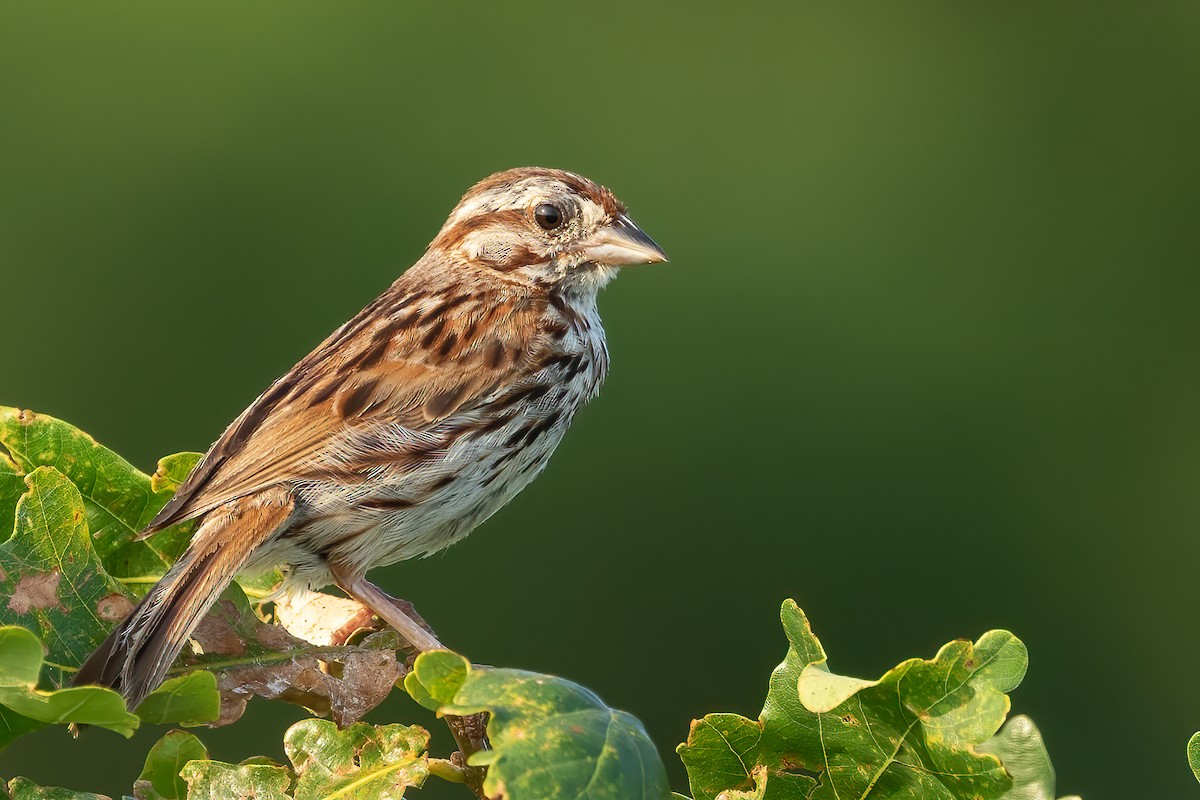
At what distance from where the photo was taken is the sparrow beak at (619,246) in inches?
130

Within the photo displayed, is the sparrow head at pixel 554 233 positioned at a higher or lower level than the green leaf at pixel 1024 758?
higher

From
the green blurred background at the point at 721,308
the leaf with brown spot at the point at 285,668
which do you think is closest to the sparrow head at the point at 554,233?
the leaf with brown spot at the point at 285,668

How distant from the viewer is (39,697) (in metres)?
1.60

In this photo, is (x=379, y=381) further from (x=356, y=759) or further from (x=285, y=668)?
(x=356, y=759)

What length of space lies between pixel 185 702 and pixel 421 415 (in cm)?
113

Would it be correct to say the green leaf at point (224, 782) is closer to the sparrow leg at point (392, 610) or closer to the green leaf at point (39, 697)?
the green leaf at point (39, 697)

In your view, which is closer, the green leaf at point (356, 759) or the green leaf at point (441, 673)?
the green leaf at point (441, 673)

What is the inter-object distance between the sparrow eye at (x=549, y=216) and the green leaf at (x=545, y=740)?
187 centimetres

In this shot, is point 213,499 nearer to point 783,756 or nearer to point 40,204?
point 783,756

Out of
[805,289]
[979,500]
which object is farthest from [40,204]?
[979,500]

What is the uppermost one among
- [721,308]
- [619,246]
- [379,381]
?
[619,246]

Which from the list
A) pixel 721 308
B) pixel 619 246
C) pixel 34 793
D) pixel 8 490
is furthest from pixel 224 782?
pixel 721 308

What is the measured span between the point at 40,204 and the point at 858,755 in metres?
9.03

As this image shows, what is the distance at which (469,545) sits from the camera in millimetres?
8469
